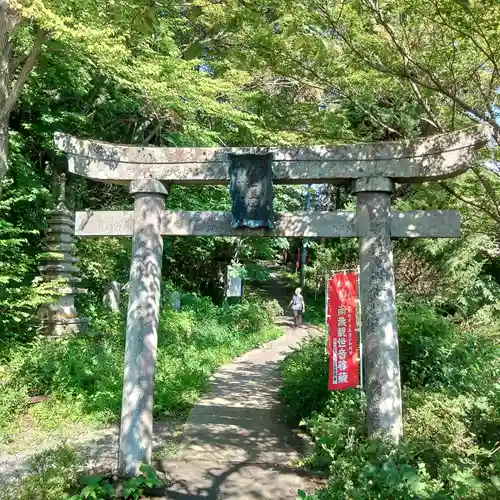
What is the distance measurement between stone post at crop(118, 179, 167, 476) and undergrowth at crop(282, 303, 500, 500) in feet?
6.21

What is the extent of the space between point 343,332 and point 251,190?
2.32 m

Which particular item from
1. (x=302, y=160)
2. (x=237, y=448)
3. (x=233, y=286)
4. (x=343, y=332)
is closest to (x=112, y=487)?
(x=237, y=448)

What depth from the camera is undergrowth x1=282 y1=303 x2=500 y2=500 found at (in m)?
2.90

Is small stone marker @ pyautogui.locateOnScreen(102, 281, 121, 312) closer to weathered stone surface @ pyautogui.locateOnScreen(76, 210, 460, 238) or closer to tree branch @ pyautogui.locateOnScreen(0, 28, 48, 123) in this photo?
tree branch @ pyautogui.locateOnScreen(0, 28, 48, 123)

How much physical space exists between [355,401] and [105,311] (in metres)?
8.23

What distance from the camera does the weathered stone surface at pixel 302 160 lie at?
4398 mm

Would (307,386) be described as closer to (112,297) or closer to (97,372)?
(97,372)

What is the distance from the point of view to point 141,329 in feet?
15.4

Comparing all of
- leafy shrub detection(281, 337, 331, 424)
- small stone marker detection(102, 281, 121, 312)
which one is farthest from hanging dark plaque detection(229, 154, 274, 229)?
small stone marker detection(102, 281, 121, 312)

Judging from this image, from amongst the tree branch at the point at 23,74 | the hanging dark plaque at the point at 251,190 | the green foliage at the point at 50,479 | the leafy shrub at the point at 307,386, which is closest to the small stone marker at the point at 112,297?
the leafy shrub at the point at 307,386

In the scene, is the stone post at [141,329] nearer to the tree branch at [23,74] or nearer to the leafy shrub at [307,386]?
the leafy shrub at [307,386]

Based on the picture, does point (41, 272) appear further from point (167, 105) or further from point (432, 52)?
point (432, 52)

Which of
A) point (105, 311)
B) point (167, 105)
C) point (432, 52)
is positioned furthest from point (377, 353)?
point (105, 311)

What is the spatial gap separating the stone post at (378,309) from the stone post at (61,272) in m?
7.08
